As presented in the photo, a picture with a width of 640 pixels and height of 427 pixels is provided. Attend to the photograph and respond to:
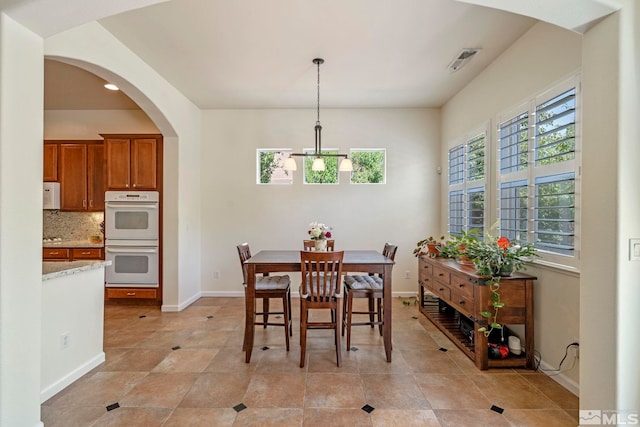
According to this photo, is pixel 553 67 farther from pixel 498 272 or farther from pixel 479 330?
pixel 479 330

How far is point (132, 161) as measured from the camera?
445 centimetres

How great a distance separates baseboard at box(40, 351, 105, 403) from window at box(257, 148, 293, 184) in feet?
10.2

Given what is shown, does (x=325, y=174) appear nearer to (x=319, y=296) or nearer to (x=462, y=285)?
(x=319, y=296)

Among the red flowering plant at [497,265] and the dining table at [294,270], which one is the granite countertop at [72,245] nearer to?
the dining table at [294,270]

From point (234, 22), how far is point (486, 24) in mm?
2209

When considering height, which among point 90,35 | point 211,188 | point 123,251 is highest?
point 90,35

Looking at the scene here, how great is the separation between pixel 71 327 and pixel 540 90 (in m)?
4.38

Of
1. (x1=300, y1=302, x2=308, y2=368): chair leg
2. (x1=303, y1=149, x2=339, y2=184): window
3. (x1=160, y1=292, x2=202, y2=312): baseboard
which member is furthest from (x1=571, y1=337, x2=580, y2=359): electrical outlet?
(x1=160, y1=292, x2=202, y2=312): baseboard

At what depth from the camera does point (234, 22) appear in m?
2.71

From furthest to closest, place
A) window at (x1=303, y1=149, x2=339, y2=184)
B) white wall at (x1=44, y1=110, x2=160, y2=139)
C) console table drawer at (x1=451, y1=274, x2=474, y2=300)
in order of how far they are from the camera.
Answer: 1. window at (x1=303, y1=149, x2=339, y2=184)
2. white wall at (x1=44, y1=110, x2=160, y2=139)
3. console table drawer at (x1=451, y1=274, x2=474, y2=300)

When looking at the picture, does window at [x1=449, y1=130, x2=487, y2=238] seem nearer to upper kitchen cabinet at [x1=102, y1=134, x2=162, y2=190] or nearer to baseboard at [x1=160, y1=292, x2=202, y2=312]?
baseboard at [x1=160, y1=292, x2=202, y2=312]

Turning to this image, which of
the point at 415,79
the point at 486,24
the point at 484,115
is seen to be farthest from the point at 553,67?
the point at 415,79

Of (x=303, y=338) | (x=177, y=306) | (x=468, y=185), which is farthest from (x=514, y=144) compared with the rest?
(x=177, y=306)

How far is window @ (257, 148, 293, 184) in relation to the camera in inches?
202
